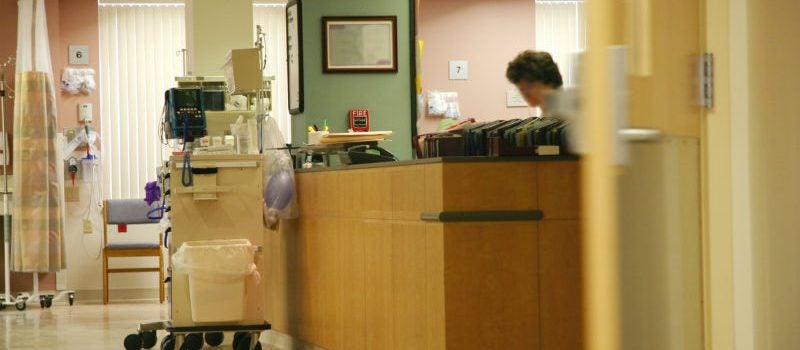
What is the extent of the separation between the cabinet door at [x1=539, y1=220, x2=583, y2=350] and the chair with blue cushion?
20.6 ft

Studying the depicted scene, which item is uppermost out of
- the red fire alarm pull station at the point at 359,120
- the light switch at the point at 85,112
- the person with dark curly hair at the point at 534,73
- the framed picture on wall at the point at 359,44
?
the framed picture on wall at the point at 359,44

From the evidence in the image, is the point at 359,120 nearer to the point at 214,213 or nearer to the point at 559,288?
the point at 214,213

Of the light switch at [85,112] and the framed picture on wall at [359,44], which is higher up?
the framed picture on wall at [359,44]

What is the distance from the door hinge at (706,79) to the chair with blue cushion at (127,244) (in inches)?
301

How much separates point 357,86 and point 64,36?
161 inches

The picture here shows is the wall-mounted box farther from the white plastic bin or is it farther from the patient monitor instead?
the white plastic bin

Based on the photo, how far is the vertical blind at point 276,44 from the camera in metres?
10.6

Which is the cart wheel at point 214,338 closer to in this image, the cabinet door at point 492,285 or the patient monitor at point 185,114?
the patient monitor at point 185,114

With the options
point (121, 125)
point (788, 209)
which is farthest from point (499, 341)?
point (121, 125)

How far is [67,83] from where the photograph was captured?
10.3 metres

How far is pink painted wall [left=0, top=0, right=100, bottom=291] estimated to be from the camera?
1018 centimetres

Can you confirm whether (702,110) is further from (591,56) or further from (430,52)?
(430,52)

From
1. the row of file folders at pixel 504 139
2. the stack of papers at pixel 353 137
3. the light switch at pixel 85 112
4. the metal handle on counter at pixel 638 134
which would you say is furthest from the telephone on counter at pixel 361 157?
the light switch at pixel 85 112

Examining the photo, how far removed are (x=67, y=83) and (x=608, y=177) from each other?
9.07 metres
